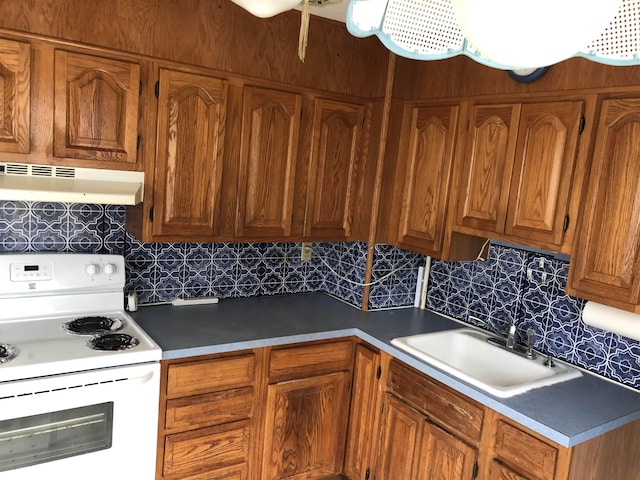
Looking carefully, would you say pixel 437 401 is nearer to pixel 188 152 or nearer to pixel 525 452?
pixel 525 452

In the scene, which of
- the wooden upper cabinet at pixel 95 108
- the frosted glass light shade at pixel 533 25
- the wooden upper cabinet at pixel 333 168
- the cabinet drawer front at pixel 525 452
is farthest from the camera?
the wooden upper cabinet at pixel 333 168

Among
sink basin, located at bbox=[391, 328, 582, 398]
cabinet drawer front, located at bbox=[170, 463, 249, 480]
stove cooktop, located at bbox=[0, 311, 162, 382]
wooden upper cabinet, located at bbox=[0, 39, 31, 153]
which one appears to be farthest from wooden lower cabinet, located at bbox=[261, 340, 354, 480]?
wooden upper cabinet, located at bbox=[0, 39, 31, 153]

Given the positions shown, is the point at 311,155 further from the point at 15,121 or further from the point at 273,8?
the point at 273,8

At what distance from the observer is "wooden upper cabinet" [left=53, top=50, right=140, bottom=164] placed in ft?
6.54

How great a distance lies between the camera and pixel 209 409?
2205mm

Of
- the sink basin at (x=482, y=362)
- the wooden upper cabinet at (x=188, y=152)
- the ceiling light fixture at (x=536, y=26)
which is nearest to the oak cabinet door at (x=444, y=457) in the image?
the sink basin at (x=482, y=362)

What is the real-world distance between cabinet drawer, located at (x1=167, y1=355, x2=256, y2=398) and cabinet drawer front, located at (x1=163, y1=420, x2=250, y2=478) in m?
0.19

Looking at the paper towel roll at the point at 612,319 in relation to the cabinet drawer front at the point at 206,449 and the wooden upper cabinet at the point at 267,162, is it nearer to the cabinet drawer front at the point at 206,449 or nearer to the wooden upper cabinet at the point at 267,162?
the wooden upper cabinet at the point at 267,162

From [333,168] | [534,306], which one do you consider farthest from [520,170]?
[333,168]

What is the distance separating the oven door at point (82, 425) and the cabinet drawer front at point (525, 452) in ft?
4.36

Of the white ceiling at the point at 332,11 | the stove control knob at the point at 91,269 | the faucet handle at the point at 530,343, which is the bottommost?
the faucet handle at the point at 530,343

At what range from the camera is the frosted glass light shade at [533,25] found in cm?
55

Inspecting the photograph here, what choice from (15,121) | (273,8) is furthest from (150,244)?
(273,8)

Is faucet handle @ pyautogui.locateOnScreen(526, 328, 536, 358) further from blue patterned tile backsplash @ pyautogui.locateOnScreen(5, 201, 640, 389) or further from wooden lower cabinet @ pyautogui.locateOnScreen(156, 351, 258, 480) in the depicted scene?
wooden lower cabinet @ pyautogui.locateOnScreen(156, 351, 258, 480)
